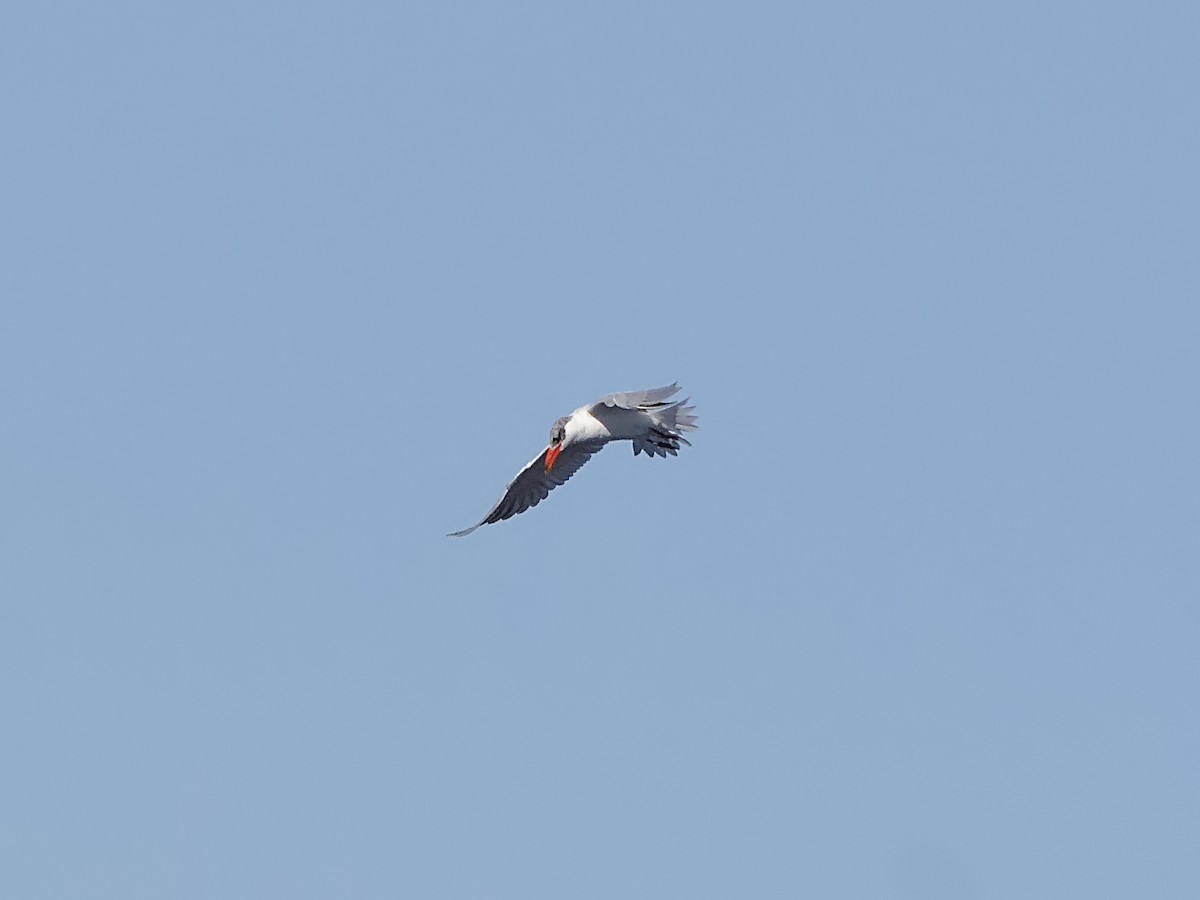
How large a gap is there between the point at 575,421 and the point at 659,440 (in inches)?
82.2

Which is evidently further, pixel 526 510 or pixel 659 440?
pixel 526 510

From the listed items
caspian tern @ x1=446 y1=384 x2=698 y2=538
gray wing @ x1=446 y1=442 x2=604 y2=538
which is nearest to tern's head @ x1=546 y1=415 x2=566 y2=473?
caspian tern @ x1=446 y1=384 x2=698 y2=538

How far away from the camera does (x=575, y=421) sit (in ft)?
170

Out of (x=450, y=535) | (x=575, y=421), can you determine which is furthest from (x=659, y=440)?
(x=450, y=535)

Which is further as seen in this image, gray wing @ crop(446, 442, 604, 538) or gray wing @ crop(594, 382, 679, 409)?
gray wing @ crop(446, 442, 604, 538)

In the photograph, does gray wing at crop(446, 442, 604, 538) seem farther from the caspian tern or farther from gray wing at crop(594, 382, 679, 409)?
gray wing at crop(594, 382, 679, 409)

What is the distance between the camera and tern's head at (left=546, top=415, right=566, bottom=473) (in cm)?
5197

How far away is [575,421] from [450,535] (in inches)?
161

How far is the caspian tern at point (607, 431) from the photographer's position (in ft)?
167

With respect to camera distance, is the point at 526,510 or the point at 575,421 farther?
the point at 526,510

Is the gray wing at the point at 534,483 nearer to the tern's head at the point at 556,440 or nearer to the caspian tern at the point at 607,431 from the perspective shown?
the caspian tern at the point at 607,431

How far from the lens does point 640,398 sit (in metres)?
51.1

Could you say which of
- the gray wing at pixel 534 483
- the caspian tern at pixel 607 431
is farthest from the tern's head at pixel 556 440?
the gray wing at pixel 534 483

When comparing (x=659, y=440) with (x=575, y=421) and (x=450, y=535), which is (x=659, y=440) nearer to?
(x=575, y=421)
